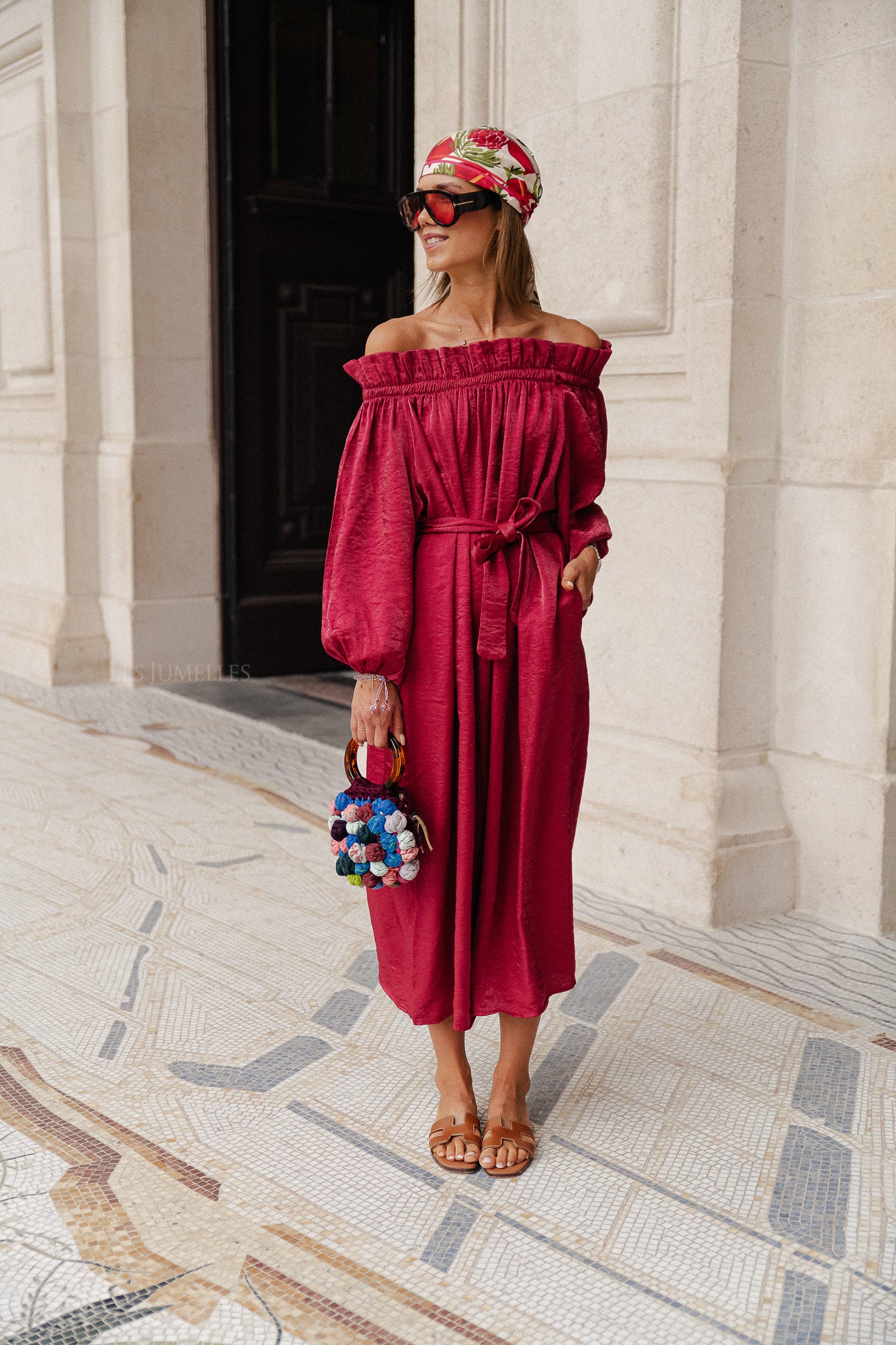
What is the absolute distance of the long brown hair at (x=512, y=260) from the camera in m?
2.59

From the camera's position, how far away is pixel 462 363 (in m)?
2.54

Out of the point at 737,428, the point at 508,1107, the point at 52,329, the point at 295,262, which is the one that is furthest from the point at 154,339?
the point at 508,1107

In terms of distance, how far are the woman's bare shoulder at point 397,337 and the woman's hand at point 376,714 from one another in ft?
2.01

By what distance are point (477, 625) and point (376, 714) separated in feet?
0.83

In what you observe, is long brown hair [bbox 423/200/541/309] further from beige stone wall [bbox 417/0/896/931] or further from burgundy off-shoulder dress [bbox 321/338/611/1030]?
beige stone wall [bbox 417/0/896/931]

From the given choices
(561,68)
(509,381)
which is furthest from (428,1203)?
(561,68)

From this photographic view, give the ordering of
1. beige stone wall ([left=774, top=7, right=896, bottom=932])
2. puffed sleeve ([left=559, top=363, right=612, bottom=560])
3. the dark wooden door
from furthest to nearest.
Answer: the dark wooden door → beige stone wall ([left=774, top=7, right=896, bottom=932]) → puffed sleeve ([left=559, top=363, right=612, bottom=560])

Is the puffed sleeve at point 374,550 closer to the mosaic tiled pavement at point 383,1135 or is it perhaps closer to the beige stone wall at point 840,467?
the mosaic tiled pavement at point 383,1135

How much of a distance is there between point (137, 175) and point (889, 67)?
458 centimetres

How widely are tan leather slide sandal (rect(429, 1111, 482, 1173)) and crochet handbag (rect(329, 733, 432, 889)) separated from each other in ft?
1.66

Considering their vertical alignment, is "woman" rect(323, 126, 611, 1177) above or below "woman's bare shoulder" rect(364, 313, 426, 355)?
below

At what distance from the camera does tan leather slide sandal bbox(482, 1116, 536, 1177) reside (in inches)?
103

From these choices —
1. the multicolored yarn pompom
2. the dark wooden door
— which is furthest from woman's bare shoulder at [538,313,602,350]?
the dark wooden door

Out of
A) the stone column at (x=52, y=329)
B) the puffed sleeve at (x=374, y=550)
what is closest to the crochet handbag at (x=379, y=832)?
the puffed sleeve at (x=374, y=550)
